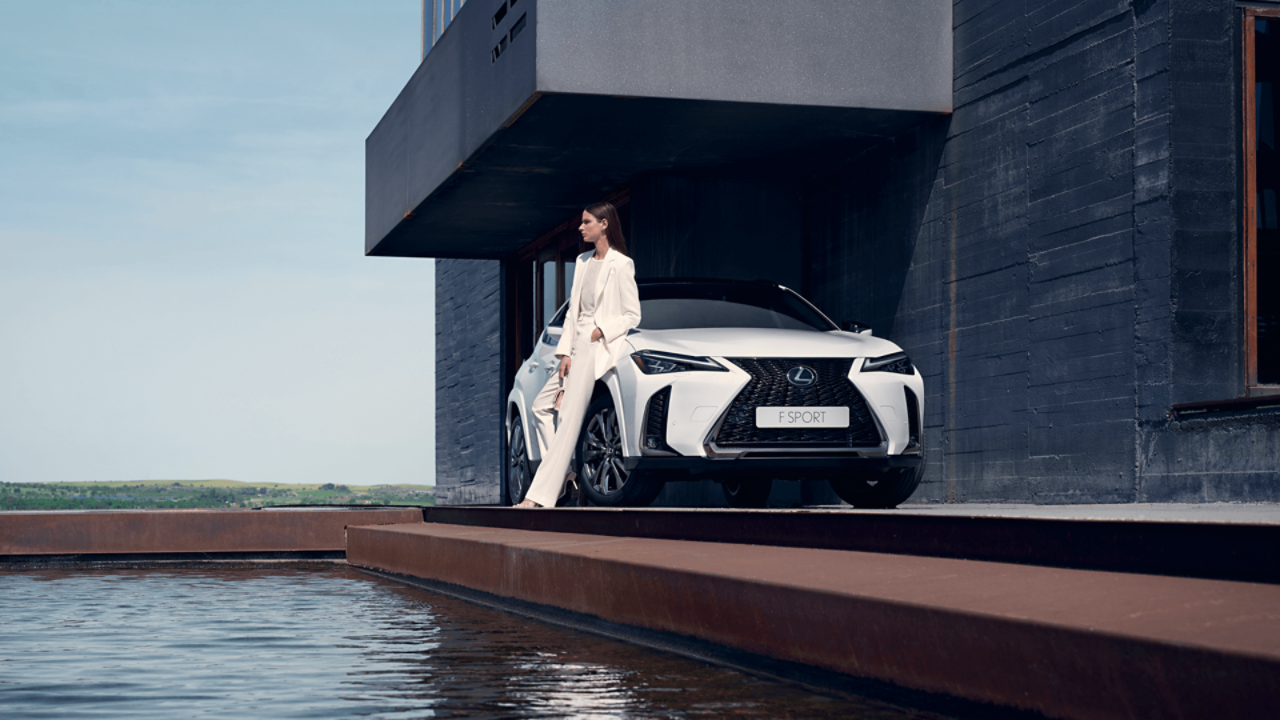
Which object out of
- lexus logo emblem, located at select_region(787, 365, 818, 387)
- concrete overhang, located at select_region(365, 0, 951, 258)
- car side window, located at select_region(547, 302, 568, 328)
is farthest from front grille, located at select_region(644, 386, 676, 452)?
concrete overhang, located at select_region(365, 0, 951, 258)

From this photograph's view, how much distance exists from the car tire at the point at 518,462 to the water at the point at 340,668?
256 cm

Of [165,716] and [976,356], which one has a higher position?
[976,356]

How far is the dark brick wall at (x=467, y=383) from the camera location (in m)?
21.7

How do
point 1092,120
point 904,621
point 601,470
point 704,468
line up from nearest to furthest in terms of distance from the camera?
point 904,621 → point 704,468 → point 601,470 → point 1092,120

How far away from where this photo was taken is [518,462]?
32.5ft

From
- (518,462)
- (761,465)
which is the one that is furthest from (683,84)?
(761,465)

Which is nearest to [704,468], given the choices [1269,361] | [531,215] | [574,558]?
[574,558]

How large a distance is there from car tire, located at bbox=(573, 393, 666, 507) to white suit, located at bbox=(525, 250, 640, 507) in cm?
9

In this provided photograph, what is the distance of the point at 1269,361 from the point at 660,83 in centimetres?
470

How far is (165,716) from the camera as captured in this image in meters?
→ 3.43

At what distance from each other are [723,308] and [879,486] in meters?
1.64

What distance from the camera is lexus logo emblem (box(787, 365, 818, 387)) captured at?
7.65 metres

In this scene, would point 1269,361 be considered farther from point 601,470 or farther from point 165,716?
point 165,716

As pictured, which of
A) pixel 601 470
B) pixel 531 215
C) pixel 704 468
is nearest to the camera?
pixel 704 468
